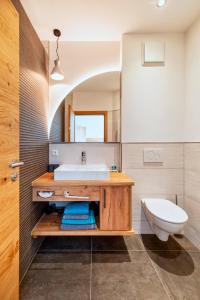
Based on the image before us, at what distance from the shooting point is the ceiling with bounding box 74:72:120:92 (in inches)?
84.1

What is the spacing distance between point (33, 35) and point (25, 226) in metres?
1.77

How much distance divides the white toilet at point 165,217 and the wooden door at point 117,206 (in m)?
0.27

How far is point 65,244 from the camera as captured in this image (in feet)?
6.17

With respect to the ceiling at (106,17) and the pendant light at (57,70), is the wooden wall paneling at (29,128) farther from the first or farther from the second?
the ceiling at (106,17)

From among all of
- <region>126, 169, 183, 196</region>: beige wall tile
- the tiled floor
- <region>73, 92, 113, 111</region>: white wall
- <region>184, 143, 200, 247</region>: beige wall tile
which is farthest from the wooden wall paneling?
<region>184, 143, 200, 247</region>: beige wall tile

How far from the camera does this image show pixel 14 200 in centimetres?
114

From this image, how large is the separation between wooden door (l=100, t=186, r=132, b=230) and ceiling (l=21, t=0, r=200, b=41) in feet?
5.64

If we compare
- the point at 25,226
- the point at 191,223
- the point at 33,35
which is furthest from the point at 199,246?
the point at 33,35

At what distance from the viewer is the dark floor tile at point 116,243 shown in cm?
183

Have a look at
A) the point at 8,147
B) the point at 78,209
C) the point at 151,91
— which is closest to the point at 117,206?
the point at 78,209

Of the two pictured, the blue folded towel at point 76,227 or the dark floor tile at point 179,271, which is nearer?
the dark floor tile at point 179,271

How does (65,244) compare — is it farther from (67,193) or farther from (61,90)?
(61,90)

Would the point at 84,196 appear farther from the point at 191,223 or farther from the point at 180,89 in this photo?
the point at 180,89

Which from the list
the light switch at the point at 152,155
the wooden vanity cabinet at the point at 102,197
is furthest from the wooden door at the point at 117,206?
the light switch at the point at 152,155
